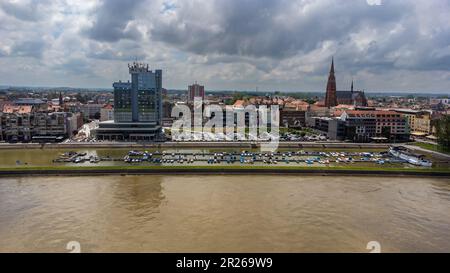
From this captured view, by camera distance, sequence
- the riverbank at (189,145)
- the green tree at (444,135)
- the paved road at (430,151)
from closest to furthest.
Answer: the paved road at (430,151), the green tree at (444,135), the riverbank at (189,145)

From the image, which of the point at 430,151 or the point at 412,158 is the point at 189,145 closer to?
the point at 412,158

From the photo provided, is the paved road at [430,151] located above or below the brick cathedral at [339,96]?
below

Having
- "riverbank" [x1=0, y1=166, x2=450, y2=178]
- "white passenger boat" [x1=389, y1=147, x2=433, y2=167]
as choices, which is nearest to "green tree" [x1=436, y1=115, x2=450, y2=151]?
"white passenger boat" [x1=389, y1=147, x2=433, y2=167]

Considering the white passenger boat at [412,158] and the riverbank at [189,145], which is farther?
the riverbank at [189,145]

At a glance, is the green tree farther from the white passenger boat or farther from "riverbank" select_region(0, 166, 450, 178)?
"riverbank" select_region(0, 166, 450, 178)

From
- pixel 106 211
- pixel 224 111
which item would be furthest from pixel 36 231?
pixel 224 111

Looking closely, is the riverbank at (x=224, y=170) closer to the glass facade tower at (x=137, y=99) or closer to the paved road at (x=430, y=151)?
the paved road at (x=430, y=151)

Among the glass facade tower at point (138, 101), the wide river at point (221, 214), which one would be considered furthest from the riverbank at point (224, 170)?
the glass facade tower at point (138, 101)

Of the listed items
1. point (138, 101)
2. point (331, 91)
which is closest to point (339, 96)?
point (331, 91)

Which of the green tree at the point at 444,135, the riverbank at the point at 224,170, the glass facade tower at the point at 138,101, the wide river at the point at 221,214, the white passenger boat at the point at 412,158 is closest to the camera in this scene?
the wide river at the point at 221,214
